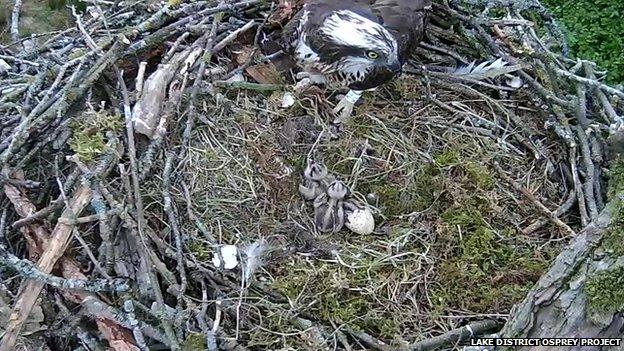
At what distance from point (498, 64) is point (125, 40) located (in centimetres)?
125

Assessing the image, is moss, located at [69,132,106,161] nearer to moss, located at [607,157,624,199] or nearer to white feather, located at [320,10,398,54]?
white feather, located at [320,10,398,54]

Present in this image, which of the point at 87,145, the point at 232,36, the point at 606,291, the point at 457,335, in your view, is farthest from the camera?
the point at 232,36

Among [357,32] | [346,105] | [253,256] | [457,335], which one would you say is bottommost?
[457,335]

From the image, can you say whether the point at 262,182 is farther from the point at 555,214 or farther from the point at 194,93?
the point at 555,214

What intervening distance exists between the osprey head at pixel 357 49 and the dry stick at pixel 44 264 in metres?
0.84

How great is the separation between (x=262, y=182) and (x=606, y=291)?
1148mm

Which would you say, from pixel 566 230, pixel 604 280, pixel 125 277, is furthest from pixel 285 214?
pixel 604 280

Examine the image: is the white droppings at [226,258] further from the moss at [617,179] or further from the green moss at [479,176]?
the moss at [617,179]

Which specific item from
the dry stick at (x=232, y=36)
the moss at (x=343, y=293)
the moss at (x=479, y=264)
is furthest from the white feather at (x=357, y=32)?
the moss at (x=343, y=293)

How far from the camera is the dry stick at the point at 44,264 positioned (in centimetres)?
170

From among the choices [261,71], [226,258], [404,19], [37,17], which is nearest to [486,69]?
[404,19]

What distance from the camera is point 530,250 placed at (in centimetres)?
206

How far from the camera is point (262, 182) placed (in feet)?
7.03

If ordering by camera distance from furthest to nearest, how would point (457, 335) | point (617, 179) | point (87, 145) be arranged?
point (87, 145)
point (457, 335)
point (617, 179)
